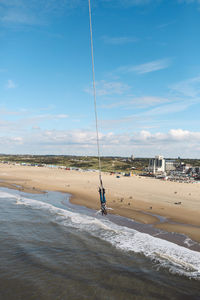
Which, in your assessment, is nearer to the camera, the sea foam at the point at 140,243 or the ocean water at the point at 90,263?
the ocean water at the point at 90,263

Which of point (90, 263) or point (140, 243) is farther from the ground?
point (90, 263)

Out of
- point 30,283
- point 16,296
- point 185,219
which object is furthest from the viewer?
point 185,219

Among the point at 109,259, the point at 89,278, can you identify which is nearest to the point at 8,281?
the point at 89,278

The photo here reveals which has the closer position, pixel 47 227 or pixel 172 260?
pixel 172 260

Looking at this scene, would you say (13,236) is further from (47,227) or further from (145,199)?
(145,199)

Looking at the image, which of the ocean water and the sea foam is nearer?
the ocean water

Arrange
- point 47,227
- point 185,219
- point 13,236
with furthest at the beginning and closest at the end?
point 185,219 < point 47,227 < point 13,236

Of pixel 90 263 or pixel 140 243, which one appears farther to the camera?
pixel 140 243
